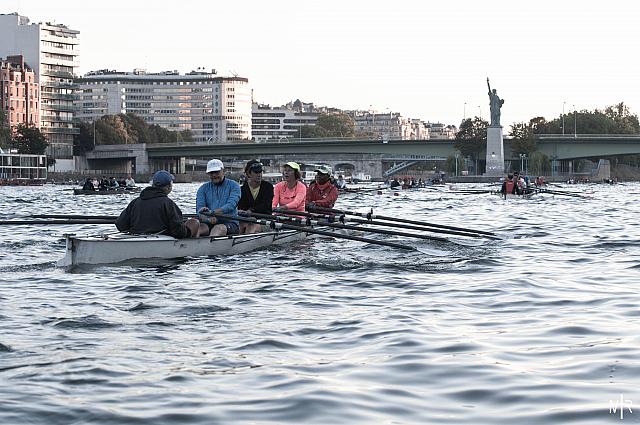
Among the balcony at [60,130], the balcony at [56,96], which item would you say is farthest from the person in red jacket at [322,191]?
the balcony at [56,96]

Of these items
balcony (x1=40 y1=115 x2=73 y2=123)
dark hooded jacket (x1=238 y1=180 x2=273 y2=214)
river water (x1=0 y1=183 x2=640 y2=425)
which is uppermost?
balcony (x1=40 y1=115 x2=73 y2=123)

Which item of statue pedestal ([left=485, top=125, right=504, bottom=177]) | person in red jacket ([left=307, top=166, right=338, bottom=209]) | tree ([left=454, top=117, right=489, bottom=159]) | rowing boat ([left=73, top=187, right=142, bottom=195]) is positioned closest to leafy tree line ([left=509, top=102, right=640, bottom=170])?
tree ([left=454, top=117, right=489, bottom=159])

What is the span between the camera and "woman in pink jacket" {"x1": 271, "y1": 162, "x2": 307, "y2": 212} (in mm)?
20812

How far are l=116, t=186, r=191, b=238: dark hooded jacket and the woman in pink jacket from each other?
4.52m

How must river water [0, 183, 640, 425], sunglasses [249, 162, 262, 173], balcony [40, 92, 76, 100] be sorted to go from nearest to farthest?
1. river water [0, 183, 640, 425]
2. sunglasses [249, 162, 262, 173]
3. balcony [40, 92, 76, 100]

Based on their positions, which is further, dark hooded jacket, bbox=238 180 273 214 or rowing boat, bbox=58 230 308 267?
dark hooded jacket, bbox=238 180 273 214

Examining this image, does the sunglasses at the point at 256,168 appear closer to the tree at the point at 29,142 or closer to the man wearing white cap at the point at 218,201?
the man wearing white cap at the point at 218,201

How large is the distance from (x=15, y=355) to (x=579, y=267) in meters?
10.5

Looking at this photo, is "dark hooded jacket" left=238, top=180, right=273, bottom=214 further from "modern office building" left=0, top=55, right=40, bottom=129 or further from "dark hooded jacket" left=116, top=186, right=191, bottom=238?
"modern office building" left=0, top=55, right=40, bottom=129

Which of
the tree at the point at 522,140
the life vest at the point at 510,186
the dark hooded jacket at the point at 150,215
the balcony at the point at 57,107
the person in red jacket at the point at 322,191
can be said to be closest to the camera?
the dark hooded jacket at the point at 150,215

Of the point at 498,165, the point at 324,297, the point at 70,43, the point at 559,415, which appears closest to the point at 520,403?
the point at 559,415

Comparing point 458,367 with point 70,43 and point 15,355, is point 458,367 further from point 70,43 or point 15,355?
point 70,43

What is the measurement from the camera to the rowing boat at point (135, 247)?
15.5m

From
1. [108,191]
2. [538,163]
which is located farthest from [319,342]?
[538,163]
